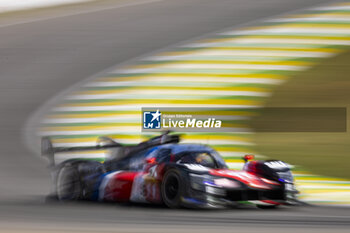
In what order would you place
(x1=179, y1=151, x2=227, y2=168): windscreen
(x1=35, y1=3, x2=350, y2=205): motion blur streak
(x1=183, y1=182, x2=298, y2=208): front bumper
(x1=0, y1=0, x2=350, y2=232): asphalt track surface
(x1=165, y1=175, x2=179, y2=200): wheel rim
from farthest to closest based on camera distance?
1. (x1=35, y1=3, x2=350, y2=205): motion blur streak
2. (x1=179, y1=151, x2=227, y2=168): windscreen
3. (x1=165, y1=175, x2=179, y2=200): wheel rim
4. (x1=183, y1=182, x2=298, y2=208): front bumper
5. (x1=0, y1=0, x2=350, y2=232): asphalt track surface

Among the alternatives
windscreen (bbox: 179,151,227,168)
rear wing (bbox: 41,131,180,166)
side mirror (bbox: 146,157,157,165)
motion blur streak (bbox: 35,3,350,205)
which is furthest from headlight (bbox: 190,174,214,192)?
motion blur streak (bbox: 35,3,350,205)

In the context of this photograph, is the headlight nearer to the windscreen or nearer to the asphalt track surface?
the asphalt track surface

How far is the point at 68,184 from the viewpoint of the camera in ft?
22.3

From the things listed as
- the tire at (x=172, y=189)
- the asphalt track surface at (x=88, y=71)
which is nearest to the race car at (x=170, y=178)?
the tire at (x=172, y=189)

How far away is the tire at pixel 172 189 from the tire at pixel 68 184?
116 cm

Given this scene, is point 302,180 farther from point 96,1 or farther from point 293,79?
point 96,1

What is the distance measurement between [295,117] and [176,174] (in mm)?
5770

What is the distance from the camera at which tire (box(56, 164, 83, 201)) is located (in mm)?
6750

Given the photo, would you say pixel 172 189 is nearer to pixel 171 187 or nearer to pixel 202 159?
pixel 171 187

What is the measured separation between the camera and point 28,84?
1338 centimetres

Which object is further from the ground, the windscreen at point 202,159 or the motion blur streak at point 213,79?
the motion blur streak at point 213,79

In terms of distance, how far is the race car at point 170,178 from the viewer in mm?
5859

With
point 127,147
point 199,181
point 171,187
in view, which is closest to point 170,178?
point 171,187

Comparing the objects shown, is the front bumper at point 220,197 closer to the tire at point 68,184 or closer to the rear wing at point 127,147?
the rear wing at point 127,147
